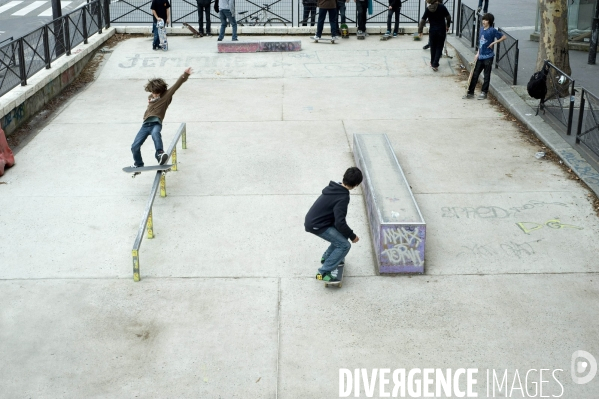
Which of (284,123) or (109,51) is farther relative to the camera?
(109,51)

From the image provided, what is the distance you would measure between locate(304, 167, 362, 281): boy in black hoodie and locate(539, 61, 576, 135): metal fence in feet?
20.7

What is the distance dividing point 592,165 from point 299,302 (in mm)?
5757

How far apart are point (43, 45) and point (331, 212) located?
1010 centimetres

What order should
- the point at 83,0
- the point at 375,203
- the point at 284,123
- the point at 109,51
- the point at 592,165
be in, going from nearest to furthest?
the point at 375,203, the point at 592,165, the point at 284,123, the point at 109,51, the point at 83,0

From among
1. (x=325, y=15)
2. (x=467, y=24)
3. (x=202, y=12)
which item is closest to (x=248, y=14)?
(x=202, y=12)

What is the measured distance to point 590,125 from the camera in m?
11.2

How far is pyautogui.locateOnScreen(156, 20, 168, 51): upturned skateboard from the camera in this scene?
18.5 m

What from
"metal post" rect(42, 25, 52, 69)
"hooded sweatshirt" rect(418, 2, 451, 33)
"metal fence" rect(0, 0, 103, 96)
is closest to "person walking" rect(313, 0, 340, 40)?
"hooded sweatshirt" rect(418, 2, 451, 33)

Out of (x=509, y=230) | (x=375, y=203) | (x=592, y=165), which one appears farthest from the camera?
(x=592, y=165)

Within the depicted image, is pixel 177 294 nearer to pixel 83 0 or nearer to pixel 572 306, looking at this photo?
pixel 572 306

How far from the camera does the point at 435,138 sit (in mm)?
12586

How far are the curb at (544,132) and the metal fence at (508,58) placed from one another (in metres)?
0.26

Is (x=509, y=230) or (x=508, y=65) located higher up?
(x=508, y=65)

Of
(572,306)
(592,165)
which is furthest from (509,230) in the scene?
(592,165)
